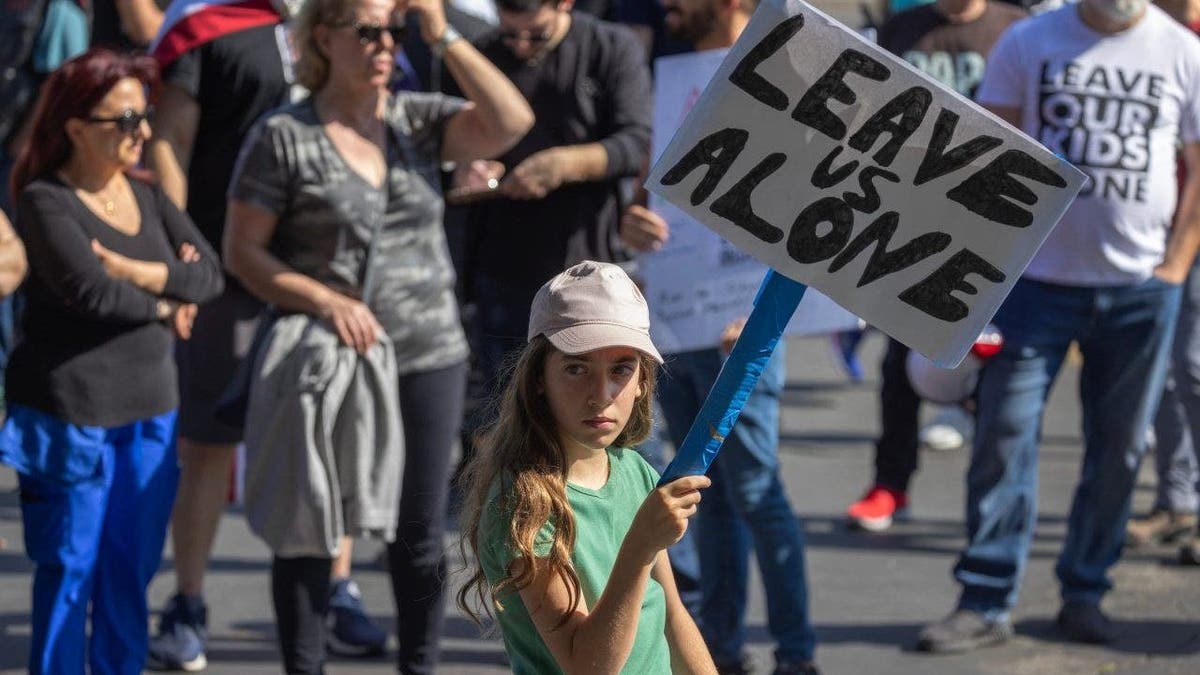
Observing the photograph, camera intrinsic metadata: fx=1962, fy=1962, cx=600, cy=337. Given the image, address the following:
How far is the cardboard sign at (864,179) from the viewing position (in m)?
2.86

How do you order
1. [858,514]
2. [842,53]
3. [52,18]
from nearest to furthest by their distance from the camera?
[842,53]
[858,514]
[52,18]

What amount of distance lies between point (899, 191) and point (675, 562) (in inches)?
118

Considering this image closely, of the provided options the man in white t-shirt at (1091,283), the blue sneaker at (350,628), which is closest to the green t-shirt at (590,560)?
the blue sneaker at (350,628)

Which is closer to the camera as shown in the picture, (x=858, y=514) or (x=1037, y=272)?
(x=1037, y=272)

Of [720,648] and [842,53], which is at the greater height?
[842,53]

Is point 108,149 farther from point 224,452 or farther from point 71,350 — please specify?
point 224,452

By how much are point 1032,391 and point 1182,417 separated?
1504 millimetres

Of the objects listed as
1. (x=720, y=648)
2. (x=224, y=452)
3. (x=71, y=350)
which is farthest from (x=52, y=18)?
(x=720, y=648)

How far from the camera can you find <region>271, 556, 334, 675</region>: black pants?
4910 millimetres

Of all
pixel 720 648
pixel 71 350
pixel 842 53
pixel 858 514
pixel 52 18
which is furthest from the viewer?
pixel 52 18

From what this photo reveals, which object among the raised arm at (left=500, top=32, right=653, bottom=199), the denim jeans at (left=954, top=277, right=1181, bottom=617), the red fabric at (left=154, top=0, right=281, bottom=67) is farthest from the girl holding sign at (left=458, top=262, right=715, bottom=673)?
the denim jeans at (left=954, top=277, right=1181, bottom=617)

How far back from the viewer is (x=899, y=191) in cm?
292

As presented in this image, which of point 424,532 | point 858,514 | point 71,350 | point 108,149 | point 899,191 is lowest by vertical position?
point 858,514

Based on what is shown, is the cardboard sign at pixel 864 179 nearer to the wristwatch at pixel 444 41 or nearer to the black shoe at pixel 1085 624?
the wristwatch at pixel 444 41
